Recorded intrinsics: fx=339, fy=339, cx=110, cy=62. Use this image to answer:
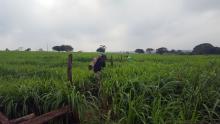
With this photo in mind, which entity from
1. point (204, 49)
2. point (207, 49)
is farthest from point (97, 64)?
point (204, 49)

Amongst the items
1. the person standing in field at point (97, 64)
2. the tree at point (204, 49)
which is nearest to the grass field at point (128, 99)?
the person standing in field at point (97, 64)

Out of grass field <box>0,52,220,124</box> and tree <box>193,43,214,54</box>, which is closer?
grass field <box>0,52,220,124</box>

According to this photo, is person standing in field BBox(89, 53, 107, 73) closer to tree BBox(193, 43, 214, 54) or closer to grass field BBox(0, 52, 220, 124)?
grass field BBox(0, 52, 220, 124)

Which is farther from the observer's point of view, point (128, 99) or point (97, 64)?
point (97, 64)

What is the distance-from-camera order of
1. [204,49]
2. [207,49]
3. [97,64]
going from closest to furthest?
[97,64], [207,49], [204,49]

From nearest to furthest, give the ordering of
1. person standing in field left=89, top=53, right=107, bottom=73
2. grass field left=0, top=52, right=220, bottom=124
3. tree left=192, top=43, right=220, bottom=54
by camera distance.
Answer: grass field left=0, top=52, right=220, bottom=124, person standing in field left=89, top=53, right=107, bottom=73, tree left=192, top=43, right=220, bottom=54

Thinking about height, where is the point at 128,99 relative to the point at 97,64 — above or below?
below

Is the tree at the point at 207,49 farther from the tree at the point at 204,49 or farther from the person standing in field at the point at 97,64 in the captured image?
the person standing in field at the point at 97,64

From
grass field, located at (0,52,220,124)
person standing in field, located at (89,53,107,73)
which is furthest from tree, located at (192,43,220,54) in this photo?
grass field, located at (0,52,220,124)

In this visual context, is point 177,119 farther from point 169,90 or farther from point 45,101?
point 45,101

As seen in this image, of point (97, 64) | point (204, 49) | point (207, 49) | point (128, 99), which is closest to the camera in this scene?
point (128, 99)

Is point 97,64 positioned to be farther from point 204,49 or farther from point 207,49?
point 204,49

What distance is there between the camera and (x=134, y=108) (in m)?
5.04

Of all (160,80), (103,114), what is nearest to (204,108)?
(160,80)
